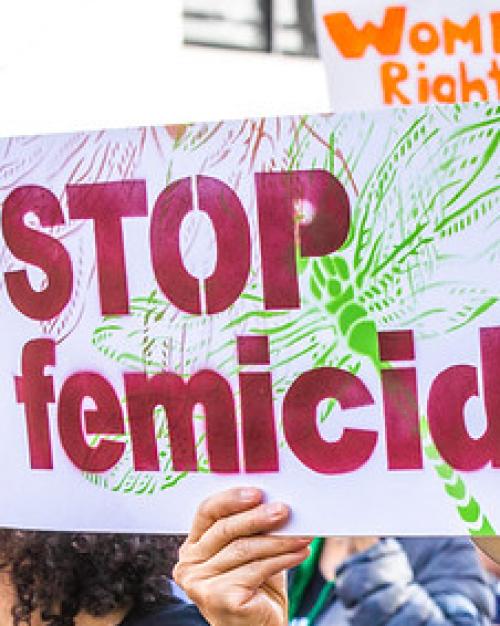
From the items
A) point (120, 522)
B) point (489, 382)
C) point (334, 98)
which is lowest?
point (120, 522)

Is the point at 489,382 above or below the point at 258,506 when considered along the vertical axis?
above

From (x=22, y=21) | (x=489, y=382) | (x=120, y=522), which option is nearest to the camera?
(x=489, y=382)

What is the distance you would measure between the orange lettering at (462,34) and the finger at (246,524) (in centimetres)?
140

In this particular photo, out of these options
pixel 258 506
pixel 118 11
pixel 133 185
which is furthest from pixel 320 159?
pixel 118 11

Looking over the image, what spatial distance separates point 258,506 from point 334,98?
1411mm

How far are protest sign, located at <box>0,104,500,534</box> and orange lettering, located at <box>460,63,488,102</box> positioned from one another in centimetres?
121

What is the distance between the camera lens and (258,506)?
4.54 feet

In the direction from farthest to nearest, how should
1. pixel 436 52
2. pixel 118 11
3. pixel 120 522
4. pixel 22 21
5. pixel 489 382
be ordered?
pixel 118 11
pixel 22 21
pixel 436 52
pixel 120 522
pixel 489 382

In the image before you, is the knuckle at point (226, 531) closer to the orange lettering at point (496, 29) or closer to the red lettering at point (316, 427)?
the red lettering at point (316, 427)

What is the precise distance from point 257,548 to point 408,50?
149 centimetres

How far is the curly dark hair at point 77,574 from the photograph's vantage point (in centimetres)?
177

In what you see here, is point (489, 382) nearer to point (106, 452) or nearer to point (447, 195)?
point (447, 195)

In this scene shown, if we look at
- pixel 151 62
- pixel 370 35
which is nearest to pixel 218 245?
pixel 370 35

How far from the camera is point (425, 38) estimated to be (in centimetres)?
261
